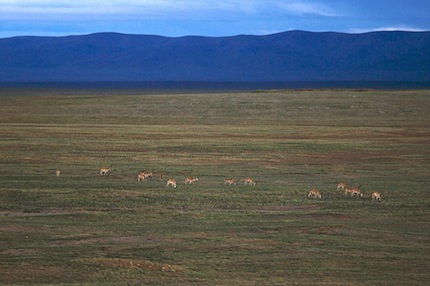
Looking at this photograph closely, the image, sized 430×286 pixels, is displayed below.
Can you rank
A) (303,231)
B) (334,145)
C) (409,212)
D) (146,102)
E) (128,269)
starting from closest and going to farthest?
(128,269) < (303,231) < (409,212) < (334,145) < (146,102)

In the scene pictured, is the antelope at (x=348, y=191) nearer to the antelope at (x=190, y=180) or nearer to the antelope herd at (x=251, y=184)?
the antelope herd at (x=251, y=184)

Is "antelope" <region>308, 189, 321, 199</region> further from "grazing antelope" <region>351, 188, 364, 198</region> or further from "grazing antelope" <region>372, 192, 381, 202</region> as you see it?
"grazing antelope" <region>372, 192, 381, 202</region>

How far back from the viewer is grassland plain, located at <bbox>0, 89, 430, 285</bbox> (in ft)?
51.4

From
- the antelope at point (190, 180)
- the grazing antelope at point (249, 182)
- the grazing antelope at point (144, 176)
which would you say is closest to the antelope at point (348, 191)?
the grazing antelope at point (249, 182)

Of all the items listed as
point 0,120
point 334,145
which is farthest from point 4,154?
point 0,120

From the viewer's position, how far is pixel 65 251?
1698 centimetres

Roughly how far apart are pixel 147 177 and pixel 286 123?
31.7 m

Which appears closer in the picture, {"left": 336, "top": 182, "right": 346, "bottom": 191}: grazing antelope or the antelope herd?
the antelope herd

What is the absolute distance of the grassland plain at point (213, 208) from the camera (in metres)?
15.7

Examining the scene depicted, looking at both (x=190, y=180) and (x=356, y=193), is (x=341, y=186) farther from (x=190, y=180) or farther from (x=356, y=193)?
(x=190, y=180)

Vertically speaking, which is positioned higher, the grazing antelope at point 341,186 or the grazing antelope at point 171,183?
the grazing antelope at point 341,186

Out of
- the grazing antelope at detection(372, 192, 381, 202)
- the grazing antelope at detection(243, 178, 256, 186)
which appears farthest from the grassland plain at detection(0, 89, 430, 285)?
the grazing antelope at detection(243, 178, 256, 186)

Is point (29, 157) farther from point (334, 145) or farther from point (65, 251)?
point (65, 251)

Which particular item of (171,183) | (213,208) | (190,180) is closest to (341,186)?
(190,180)
